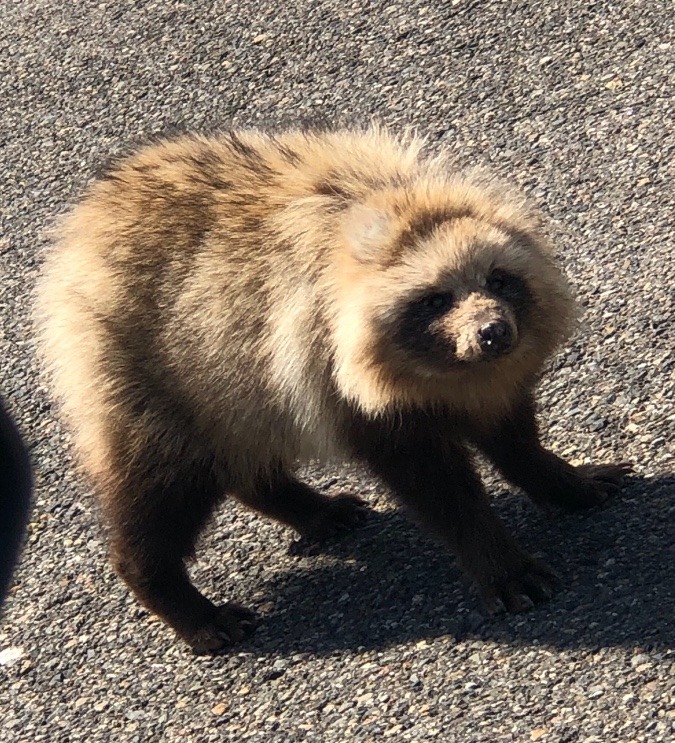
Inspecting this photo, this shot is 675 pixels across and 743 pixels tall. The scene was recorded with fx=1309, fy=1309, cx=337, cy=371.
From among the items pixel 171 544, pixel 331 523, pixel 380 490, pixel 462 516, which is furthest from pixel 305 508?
pixel 462 516

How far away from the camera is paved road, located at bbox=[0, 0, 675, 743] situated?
410cm

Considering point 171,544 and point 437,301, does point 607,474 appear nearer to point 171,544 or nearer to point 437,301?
point 437,301

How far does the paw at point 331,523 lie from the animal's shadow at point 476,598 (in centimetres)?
5

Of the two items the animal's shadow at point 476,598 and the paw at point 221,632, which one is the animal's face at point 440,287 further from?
the paw at point 221,632

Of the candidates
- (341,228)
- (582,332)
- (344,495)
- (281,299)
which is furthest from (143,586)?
(582,332)

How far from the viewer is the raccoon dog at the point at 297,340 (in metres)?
4.32

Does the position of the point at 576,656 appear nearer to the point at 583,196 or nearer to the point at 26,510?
the point at 26,510

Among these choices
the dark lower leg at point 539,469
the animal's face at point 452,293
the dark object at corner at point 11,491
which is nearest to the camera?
the dark object at corner at point 11,491

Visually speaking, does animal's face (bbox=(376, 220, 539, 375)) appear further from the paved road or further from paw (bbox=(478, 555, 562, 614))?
the paved road

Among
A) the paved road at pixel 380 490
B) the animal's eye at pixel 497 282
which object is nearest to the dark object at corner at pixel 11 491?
the paved road at pixel 380 490

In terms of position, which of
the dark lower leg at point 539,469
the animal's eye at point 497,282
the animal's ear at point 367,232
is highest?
the animal's eye at point 497,282

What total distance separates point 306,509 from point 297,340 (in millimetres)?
889

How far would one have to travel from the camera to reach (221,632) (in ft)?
15.4

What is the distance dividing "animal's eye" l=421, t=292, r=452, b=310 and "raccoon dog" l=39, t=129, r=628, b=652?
2cm
